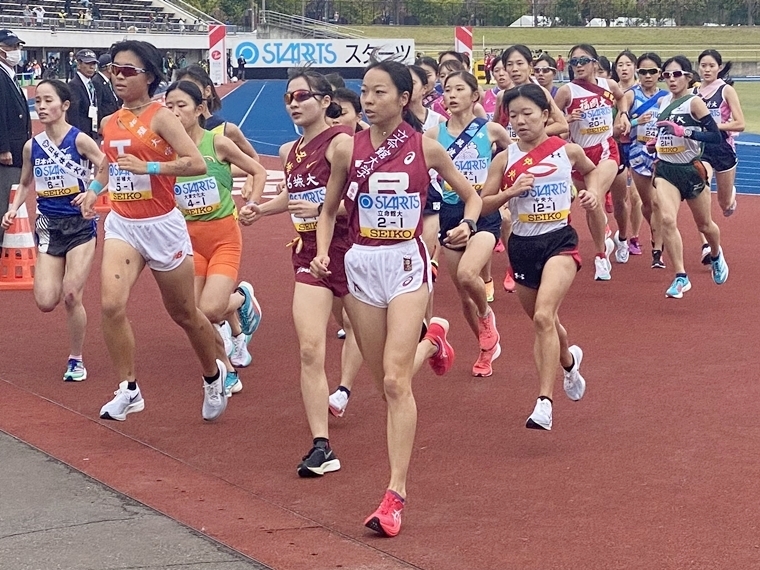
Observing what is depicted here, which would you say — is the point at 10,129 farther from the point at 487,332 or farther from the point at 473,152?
the point at 487,332

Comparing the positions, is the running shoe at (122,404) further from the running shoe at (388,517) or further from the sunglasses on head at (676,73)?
the sunglasses on head at (676,73)

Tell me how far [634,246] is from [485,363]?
19.1 feet

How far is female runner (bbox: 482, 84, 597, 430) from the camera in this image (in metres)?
7.12

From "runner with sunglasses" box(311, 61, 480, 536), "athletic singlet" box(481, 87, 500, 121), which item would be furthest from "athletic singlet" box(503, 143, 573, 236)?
"athletic singlet" box(481, 87, 500, 121)

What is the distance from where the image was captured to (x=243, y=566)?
16.4ft

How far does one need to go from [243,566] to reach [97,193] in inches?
128

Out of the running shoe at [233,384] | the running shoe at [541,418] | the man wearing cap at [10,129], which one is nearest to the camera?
the running shoe at [541,418]

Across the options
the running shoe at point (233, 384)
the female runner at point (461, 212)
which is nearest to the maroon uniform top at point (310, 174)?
the running shoe at point (233, 384)

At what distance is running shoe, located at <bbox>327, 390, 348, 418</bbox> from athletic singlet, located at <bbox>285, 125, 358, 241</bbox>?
94 centimetres

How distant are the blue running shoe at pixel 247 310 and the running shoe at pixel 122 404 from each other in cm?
175

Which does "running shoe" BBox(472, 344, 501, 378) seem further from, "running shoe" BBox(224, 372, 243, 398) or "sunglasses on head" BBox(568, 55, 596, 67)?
"sunglasses on head" BBox(568, 55, 596, 67)

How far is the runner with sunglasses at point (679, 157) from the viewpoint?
36.5 feet

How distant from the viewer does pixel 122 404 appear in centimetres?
721

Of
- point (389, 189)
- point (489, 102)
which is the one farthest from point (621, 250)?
point (389, 189)
